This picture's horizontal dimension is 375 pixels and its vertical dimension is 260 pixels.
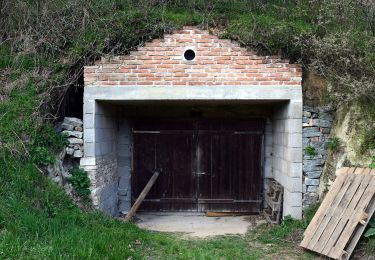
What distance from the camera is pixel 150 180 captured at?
28.9 feet

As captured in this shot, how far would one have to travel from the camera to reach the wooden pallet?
18.0ft

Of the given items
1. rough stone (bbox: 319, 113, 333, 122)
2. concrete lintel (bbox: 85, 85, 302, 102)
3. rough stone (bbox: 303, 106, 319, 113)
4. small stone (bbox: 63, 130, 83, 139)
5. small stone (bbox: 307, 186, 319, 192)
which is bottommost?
small stone (bbox: 307, 186, 319, 192)

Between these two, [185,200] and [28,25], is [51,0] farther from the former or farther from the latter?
[185,200]

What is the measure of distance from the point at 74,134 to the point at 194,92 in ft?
7.17

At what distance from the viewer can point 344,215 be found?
575cm

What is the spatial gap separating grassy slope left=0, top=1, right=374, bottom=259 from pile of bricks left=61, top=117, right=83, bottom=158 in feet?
1.03

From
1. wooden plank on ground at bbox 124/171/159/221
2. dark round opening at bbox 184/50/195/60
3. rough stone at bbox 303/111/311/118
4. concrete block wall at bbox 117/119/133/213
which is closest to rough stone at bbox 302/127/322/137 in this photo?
rough stone at bbox 303/111/311/118

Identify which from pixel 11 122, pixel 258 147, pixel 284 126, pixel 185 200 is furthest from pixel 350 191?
pixel 11 122

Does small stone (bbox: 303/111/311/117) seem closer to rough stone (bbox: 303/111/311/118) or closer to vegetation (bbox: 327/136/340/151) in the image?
rough stone (bbox: 303/111/311/118)

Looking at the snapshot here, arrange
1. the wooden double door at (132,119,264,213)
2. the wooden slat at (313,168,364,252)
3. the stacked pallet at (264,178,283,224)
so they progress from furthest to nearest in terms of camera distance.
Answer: the wooden double door at (132,119,264,213) → the stacked pallet at (264,178,283,224) → the wooden slat at (313,168,364,252)

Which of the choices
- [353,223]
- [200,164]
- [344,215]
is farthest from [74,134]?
[353,223]

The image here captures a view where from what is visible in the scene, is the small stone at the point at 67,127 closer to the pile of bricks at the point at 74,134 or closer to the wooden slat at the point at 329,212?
the pile of bricks at the point at 74,134

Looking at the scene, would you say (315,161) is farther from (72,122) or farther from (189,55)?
(72,122)

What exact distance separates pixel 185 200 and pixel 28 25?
474 cm
